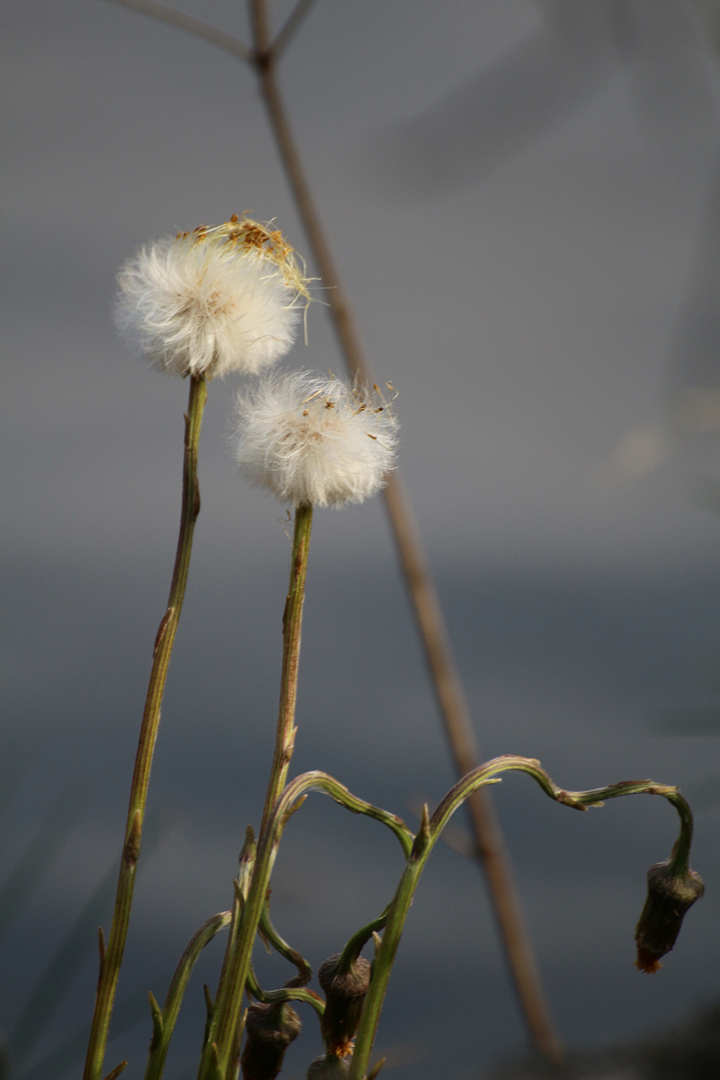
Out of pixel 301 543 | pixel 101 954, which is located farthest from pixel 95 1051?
pixel 301 543

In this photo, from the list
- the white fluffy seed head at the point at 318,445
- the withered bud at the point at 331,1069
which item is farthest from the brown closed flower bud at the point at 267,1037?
the white fluffy seed head at the point at 318,445

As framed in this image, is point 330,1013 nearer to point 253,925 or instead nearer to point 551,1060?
point 253,925

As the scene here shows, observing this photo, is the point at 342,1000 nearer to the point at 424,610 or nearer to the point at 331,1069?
the point at 331,1069

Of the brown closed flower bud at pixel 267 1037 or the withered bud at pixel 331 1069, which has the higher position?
the brown closed flower bud at pixel 267 1037

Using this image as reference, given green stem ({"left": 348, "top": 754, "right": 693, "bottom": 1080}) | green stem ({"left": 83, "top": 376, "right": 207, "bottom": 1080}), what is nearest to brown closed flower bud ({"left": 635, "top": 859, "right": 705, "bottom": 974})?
green stem ({"left": 348, "top": 754, "right": 693, "bottom": 1080})

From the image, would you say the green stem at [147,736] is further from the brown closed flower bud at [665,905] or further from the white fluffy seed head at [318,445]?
the brown closed flower bud at [665,905]

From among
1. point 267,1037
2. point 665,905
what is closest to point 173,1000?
point 267,1037
